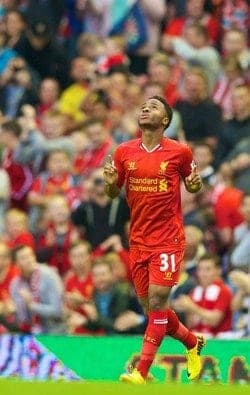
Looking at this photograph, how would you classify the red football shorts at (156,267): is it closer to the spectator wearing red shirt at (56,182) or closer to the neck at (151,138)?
the neck at (151,138)

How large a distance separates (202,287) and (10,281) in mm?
2217

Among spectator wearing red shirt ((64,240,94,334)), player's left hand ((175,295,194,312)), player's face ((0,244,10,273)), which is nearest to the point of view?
player's left hand ((175,295,194,312))

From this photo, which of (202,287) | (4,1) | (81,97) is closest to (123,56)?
(81,97)

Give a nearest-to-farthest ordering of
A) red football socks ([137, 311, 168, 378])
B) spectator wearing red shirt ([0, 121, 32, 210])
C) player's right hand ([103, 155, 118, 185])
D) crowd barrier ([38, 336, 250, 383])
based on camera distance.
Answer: red football socks ([137, 311, 168, 378])
player's right hand ([103, 155, 118, 185])
crowd barrier ([38, 336, 250, 383])
spectator wearing red shirt ([0, 121, 32, 210])

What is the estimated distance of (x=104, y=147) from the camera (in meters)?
18.8

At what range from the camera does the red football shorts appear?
42.5 ft

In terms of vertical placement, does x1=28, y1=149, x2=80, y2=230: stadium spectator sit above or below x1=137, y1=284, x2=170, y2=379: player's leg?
above

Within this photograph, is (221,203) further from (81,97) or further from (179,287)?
(81,97)

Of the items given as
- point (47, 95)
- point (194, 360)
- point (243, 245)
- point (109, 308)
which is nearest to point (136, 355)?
point (194, 360)

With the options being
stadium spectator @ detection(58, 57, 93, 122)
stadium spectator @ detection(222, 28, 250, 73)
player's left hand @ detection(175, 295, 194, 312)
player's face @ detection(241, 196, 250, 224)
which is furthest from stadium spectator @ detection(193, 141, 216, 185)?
stadium spectator @ detection(58, 57, 93, 122)

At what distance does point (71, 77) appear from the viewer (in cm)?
2083

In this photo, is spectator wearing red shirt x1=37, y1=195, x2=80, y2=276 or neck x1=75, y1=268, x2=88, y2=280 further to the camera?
spectator wearing red shirt x1=37, y1=195, x2=80, y2=276

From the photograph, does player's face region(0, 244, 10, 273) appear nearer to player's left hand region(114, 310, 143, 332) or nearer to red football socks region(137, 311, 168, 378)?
player's left hand region(114, 310, 143, 332)

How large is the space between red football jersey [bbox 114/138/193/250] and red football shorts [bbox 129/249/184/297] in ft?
0.18
